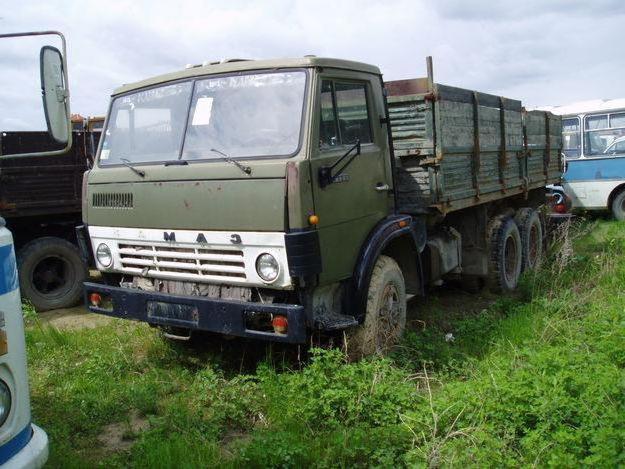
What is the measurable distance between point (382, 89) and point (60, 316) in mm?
4579

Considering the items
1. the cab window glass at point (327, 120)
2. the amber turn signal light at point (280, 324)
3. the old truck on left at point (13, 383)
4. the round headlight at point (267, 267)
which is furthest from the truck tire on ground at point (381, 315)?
the old truck on left at point (13, 383)

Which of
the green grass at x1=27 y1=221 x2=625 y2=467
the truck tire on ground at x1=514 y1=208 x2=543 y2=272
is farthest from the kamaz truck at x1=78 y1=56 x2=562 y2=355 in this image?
the truck tire on ground at x1=514 y1=208 x2=543 y2=272

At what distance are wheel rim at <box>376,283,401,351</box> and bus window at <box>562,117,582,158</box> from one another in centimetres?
1079

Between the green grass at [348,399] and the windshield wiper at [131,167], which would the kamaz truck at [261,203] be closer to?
the windshield wiper at [131,167]

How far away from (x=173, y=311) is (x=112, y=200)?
1015 millimetres

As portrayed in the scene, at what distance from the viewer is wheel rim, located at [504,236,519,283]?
8.20m

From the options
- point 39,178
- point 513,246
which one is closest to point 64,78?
point 39,178

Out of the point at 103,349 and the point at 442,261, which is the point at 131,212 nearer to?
the point at 103,349

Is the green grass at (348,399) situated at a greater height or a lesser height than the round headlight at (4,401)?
lesser

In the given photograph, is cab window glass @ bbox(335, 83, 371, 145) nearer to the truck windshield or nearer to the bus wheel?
the truck windshield

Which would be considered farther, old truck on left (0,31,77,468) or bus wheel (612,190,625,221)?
bus wheel (612,190,625,221)

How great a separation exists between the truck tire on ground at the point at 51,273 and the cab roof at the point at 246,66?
114 inches

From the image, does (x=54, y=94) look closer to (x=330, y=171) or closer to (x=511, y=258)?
(x=330, y=171)

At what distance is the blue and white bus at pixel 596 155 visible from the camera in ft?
45.6
